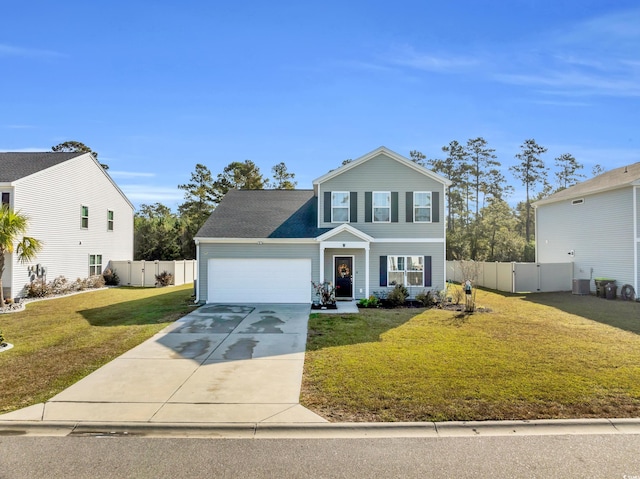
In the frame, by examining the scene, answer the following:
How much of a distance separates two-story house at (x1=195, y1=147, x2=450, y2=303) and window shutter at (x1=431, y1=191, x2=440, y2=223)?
46 millimetres

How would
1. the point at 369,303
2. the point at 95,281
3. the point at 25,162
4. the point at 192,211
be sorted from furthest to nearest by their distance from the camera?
the point at 192,211, the point at 95,281, the point at 25,162, the point at 369,303

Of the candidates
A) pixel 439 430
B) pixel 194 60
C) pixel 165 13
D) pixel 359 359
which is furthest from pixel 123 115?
pixel 439 430

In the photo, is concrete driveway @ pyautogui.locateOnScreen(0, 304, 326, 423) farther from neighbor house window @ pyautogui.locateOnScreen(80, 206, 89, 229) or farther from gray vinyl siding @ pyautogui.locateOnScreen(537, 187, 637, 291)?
gray vinyl siding @ pyautogui.locateOnScreen(537, 187, 637, 291)

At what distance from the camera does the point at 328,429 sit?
15.8ft

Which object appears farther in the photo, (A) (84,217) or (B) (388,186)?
(A) (84,217)

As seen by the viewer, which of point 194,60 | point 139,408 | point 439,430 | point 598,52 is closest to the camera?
point 439,430

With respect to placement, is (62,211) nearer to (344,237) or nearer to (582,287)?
(344,237)

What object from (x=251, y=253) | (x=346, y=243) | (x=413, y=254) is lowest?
(x=413, y=254)

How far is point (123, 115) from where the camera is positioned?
16703 millimetres

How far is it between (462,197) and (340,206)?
28.5m

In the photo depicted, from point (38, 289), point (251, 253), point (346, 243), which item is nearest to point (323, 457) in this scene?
point (346, 243)

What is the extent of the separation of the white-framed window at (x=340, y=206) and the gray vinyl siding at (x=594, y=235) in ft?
44.9

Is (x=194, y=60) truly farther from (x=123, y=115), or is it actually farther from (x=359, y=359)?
(x=359, y=359)

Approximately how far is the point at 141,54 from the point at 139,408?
12.9 metres
